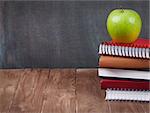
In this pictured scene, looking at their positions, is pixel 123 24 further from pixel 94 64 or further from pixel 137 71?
pixel 94 64

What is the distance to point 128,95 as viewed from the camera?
3.30ft

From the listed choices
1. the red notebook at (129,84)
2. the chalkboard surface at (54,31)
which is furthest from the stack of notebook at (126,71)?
the chalkboard surface at (54,31)

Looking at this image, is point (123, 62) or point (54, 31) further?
point (54, 31)

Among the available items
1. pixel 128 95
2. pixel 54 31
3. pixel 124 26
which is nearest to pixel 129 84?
pixel 128 95

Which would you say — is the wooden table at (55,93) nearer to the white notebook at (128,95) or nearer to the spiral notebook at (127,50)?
the white notebook at (128,95)

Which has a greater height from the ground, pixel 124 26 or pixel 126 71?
pixel 124 26

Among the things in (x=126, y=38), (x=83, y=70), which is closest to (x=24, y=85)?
(x=83, y=70)

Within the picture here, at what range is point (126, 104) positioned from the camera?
0.97 metres

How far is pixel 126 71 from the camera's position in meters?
1.01

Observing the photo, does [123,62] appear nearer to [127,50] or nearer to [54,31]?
[127,50]

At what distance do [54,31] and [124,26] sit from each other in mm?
438

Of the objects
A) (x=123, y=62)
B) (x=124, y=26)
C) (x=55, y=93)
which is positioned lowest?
(x=55, y=93)

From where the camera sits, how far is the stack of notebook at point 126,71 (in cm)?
100

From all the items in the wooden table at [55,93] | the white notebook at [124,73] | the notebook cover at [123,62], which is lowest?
the wooden table at [55,93]
